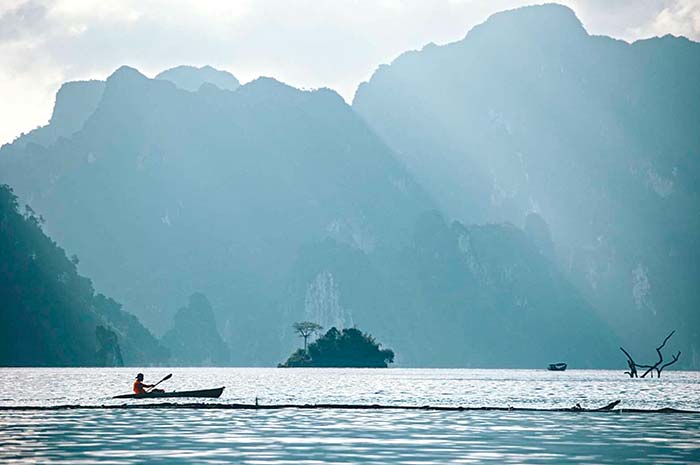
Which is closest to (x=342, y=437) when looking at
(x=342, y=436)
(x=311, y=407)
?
(x=342, y=436)

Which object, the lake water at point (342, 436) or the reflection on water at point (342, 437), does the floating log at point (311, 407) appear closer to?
the lake water at point (342, 436)

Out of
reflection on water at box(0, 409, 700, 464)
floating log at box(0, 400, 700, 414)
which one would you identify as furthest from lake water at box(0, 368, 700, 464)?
floating log at box(0, 400, 700, 414)

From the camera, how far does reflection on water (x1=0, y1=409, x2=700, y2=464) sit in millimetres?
37281

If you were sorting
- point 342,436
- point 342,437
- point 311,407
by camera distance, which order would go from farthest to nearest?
point 311,407, point 342,436, point 342,437

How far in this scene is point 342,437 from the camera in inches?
1809

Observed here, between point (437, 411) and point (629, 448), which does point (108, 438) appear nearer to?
point (629, 448)

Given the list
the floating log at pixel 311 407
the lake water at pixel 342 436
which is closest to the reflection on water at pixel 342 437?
the lake water at pixel 342 436

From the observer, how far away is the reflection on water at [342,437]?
3728cm

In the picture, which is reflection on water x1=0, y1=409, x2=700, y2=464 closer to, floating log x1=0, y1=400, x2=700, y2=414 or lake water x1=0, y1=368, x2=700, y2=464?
lake water x1=0, y1=368, x2=700, y2=464

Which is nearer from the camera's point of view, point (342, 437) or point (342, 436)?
point (342, 437)

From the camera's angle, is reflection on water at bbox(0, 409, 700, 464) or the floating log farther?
the floating log

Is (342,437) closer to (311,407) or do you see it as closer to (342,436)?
(342,436)

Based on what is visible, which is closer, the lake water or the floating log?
the lake water

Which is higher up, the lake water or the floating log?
the floating log
